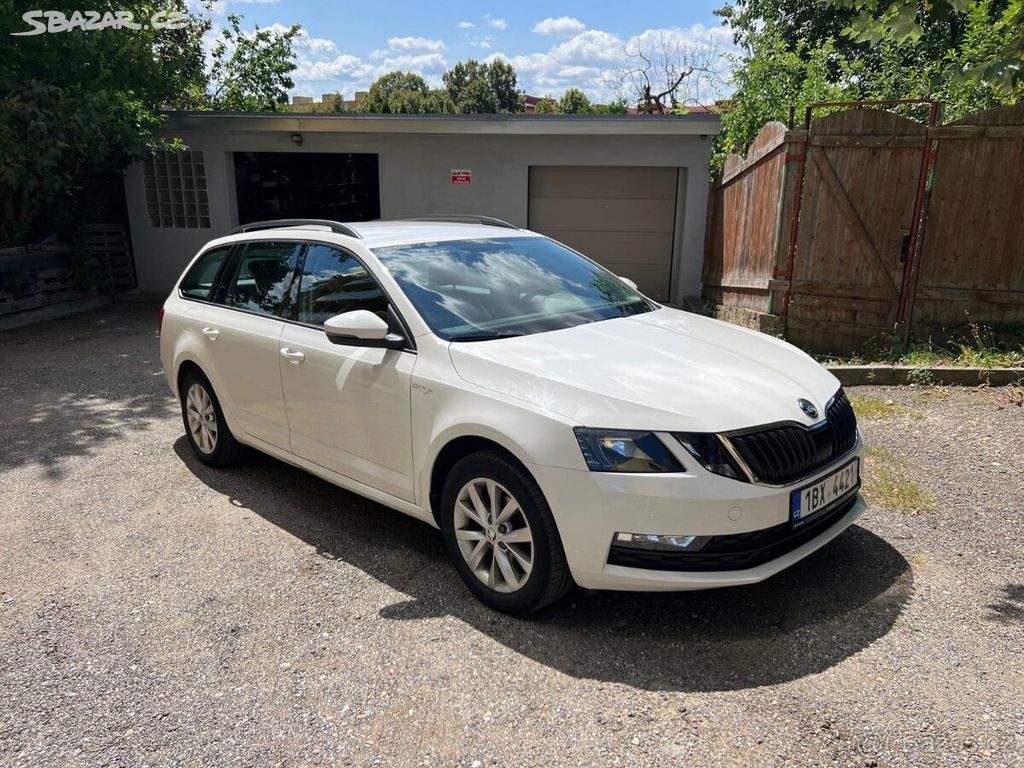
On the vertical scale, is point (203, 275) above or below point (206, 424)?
above

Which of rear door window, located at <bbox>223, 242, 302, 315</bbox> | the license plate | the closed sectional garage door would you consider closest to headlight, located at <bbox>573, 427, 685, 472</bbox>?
the license plate

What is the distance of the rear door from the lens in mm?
4320

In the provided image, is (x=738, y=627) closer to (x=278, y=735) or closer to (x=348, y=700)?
(x=348, y=700)

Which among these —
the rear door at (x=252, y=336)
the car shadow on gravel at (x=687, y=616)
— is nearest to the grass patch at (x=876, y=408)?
the car shadow on gravel at (x=687, y=616)

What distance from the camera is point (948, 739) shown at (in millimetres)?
2463

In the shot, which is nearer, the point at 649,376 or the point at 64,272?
the point at 649,376

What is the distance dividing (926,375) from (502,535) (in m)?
5.15

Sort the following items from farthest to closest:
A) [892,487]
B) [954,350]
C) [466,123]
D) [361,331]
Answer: [466,123] < [954,350] < [892,487] < [361,331]

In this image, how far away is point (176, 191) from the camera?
13.1m

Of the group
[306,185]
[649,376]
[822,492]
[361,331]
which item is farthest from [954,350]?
[306,185]

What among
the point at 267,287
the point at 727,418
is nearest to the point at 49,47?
the point at 267,287

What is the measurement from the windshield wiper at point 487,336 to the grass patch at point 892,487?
2423 mm

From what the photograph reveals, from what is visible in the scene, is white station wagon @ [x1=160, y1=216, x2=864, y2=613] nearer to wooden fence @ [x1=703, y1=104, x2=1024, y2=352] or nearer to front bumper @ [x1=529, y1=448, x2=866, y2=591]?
front bumper @ [x1=529, y1=448, x2=866, y2=591]
